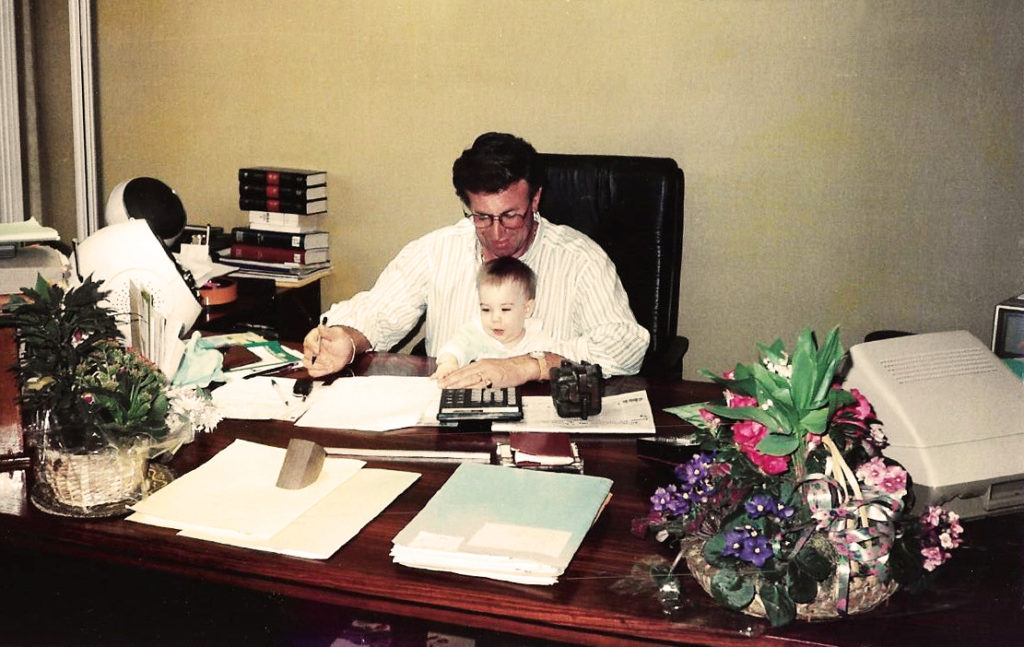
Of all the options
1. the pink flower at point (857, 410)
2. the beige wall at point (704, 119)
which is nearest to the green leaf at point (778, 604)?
the pink flower at point (857, 410)

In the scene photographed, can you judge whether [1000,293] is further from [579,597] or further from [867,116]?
[579,597]

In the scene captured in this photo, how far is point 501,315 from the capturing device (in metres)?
2.31

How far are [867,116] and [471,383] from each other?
1.53 meters

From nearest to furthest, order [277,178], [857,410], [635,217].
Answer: [857,410], [635,217], [277,178]

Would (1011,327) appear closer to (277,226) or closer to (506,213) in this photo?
(506,213)

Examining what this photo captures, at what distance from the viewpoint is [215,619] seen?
1476 mm

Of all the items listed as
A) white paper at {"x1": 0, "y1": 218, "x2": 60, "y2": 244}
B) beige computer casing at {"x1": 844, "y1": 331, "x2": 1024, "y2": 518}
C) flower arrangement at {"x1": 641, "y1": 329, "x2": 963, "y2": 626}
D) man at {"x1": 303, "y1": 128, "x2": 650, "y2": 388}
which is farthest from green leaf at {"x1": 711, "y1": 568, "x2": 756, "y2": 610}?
white paper at {"x1": 0, "y1": 218, "x2": 60, "y2": 244}

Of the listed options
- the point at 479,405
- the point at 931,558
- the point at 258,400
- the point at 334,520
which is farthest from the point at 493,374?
the point at 931,558

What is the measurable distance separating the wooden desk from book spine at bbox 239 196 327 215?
1.84m

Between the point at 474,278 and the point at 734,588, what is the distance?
1.51 metres

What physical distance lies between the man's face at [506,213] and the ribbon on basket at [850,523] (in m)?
1.35

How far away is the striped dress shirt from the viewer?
2295 millimetres

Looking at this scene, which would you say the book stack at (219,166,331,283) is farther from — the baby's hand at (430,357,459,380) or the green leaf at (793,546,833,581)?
the green leaf at (793,546,833,581)

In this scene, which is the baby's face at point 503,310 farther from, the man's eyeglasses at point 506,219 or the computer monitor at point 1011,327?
the computer monitor at point 1011,327
